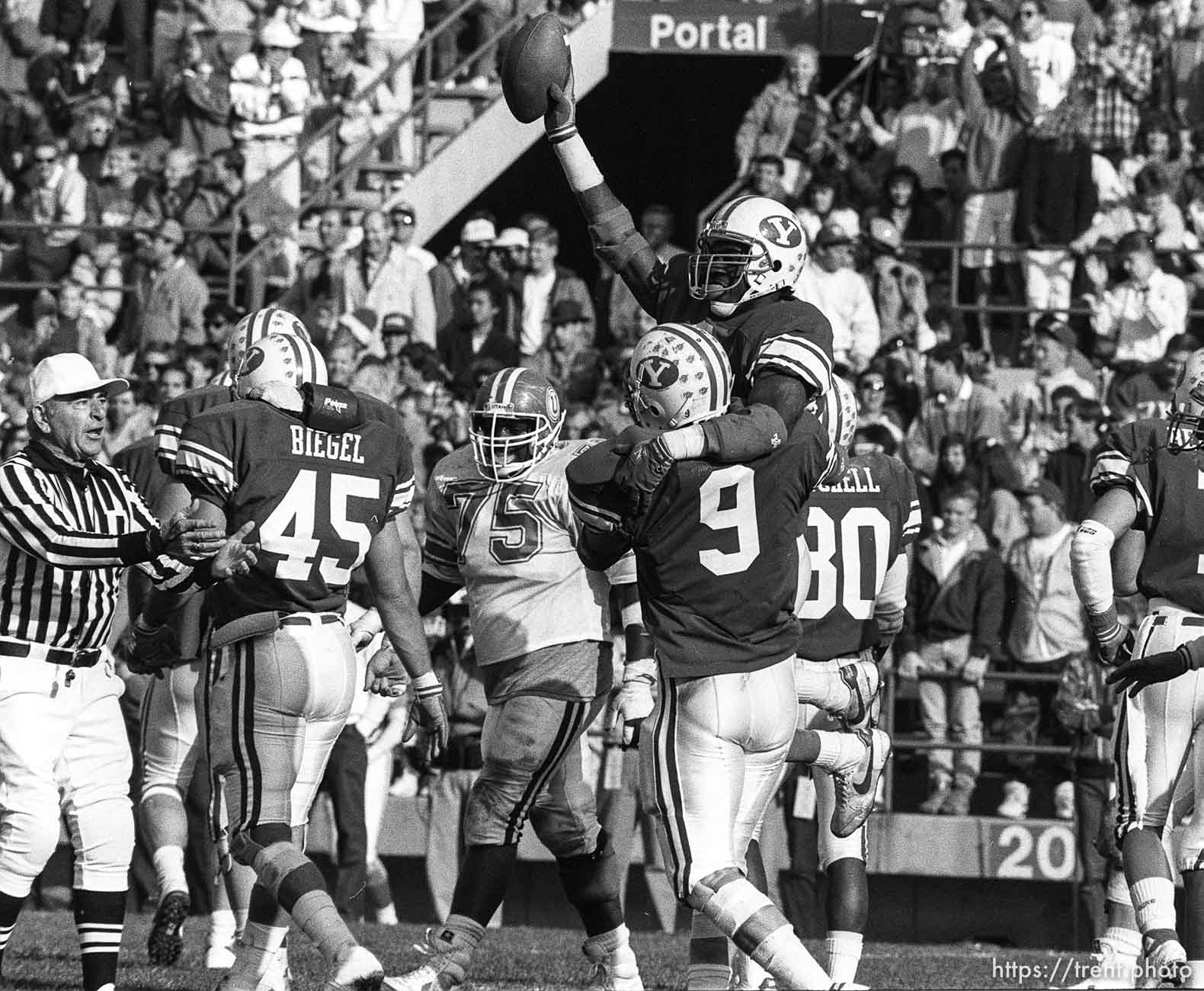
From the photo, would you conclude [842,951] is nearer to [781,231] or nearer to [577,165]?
[781,231]

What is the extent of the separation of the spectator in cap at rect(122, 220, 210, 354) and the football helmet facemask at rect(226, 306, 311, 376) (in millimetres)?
6647

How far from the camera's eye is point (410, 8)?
17000 mm

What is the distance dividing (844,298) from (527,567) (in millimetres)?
6701

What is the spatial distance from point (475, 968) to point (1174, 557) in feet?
10.7

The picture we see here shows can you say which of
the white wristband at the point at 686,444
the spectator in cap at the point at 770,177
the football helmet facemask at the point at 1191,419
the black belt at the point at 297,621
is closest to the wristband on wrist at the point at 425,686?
the black belt at the point at 297,621

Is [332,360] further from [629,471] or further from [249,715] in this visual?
[629,471]

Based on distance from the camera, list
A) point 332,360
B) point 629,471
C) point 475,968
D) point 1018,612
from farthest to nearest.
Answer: point 332,360 → point 1018,612 → point 475,968 → point 629,471

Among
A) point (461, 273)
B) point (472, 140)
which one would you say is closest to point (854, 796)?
point (461, 273)

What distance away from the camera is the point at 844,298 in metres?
13.7

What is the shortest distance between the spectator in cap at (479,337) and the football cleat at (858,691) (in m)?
6.39

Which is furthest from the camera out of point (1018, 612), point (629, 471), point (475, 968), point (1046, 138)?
point (1046, 138)

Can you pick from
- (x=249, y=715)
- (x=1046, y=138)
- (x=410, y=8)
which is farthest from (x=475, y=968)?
(x=410, y=8)

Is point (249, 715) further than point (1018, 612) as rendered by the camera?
No

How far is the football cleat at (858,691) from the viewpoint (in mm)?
7691
